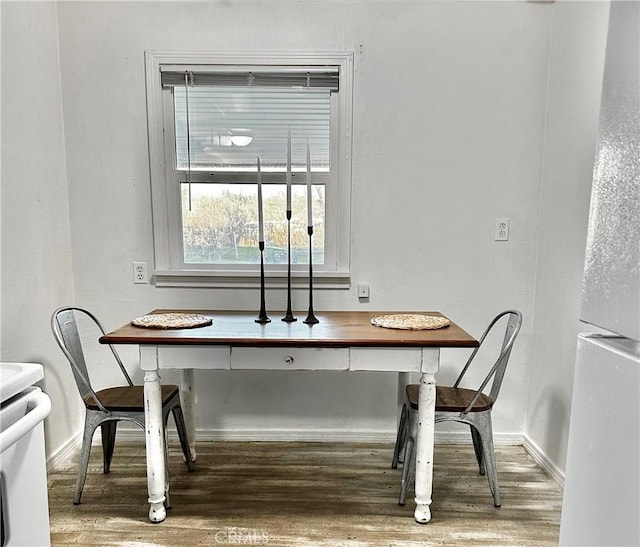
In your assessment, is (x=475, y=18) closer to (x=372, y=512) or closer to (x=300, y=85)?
(x=300, y=85)

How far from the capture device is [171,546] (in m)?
1.65

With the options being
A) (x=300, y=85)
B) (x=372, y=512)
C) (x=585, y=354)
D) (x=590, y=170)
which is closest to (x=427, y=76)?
(x=300, y=85)

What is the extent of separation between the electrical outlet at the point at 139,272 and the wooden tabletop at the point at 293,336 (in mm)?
592

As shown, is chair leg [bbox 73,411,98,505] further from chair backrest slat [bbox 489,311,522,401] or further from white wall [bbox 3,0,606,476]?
chair backrest slat [bbox 489,311,522,401]

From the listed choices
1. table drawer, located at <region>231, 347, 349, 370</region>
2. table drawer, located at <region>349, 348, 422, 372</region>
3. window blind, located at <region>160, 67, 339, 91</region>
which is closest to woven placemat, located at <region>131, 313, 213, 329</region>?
table drawer, located at <region>231, 347, 349, 370</region>

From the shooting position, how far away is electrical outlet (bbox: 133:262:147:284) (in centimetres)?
236

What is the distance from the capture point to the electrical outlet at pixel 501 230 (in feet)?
7.61

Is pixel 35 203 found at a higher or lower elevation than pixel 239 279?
higher

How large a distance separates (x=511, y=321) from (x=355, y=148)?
3.72 ft

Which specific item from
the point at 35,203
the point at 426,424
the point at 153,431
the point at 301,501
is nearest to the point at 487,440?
the point at 426,424

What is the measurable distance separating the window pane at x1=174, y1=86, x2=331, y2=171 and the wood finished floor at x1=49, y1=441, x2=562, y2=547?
153cm

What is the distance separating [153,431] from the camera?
5.62 feet

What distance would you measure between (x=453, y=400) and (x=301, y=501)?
80 cm

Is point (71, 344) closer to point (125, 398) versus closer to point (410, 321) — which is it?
point (125, 398)
